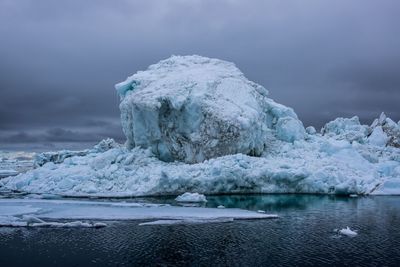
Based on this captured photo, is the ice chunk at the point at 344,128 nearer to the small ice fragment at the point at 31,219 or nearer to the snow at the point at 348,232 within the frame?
the snow at the point at 348,232

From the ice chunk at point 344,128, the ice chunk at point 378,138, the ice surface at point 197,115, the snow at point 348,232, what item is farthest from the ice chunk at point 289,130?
the snow at point 348,232

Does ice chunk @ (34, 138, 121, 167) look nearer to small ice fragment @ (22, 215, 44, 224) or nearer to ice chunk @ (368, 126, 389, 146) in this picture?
small ice fragment @ (22, 215, 44, 224)

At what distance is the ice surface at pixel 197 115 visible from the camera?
3388 centimetres

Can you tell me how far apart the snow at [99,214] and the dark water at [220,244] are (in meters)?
0.83

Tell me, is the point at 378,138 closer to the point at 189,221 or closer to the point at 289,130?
the point at 289,130

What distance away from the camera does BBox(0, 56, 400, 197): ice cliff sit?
3150cm

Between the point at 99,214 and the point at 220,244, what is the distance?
26.1 feet

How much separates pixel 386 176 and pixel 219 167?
44.8 feet

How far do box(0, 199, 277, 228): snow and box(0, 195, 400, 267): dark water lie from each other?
2.72ft

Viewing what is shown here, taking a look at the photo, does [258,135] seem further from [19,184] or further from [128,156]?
[19,184]

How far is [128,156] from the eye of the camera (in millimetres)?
35125

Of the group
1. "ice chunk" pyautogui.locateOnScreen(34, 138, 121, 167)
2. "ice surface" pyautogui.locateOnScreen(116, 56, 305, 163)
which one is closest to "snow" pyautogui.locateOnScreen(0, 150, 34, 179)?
"ice chunk" pyautogui.locateOnScreen(34, 138, 121, 167)

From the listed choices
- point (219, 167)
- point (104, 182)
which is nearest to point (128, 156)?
point (104, 182)

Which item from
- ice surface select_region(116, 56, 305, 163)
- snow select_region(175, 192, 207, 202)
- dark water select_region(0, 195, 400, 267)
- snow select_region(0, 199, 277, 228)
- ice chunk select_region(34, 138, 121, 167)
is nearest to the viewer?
dark water select_region(0, 195, 400, 267)
